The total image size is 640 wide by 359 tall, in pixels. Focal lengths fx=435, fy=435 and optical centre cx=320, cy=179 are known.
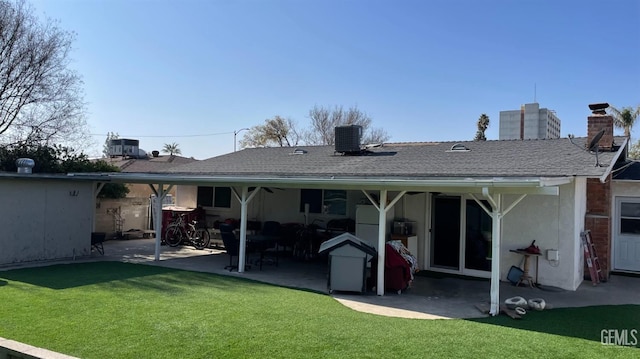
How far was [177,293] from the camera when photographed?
7.34 m

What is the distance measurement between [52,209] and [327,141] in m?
27.8

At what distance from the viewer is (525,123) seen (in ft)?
53.5

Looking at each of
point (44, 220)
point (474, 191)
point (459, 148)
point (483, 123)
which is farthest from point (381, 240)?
point (483, 123)

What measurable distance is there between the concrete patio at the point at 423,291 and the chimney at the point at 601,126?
3.02 m

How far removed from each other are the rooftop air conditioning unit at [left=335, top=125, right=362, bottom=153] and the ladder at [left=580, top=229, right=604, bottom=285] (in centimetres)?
595

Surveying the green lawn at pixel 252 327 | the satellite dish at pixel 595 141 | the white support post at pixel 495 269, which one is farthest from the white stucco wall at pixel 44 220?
the satellite dish at pixel 595 141

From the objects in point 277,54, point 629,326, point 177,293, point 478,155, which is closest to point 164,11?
point 277,54

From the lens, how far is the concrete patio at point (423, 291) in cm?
687

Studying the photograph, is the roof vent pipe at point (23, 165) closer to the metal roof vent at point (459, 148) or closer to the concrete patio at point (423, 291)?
the concrete patio at point (423, 291)

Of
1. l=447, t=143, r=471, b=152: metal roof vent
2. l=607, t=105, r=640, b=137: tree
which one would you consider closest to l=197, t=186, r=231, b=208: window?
l=447, t=143, r=471, b=152: metal roof vent

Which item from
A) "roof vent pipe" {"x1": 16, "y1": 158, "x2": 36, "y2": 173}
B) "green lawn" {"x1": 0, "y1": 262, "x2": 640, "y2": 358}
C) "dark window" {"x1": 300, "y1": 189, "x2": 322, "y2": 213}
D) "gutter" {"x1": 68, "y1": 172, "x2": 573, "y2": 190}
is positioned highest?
"roof vent pipe" {"x1": 16, "y1": 158, "x2": 36, "y2": 173}

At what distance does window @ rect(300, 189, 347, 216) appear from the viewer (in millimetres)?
12594

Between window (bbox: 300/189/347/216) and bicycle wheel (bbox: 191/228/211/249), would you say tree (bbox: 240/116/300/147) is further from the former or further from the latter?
window (bbox: 300/189/347/216)

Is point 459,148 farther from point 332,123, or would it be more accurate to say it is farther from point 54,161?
point 332,123
